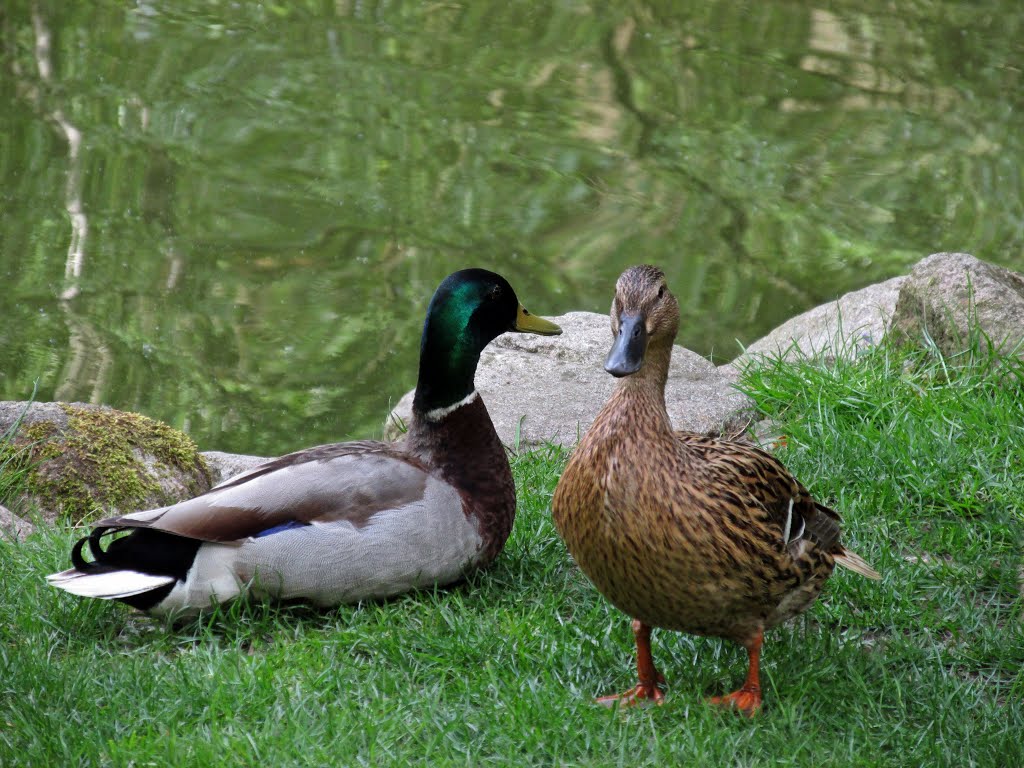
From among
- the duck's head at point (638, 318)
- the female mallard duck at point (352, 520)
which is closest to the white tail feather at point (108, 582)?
the female mallard duck at point (352, 520)

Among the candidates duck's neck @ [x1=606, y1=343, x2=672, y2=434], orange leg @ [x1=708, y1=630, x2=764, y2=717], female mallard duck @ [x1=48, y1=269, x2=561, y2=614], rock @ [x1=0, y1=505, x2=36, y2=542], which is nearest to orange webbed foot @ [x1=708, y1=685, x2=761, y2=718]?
orange leg @ [x1=708, y1=630, x2=764, y2=717]

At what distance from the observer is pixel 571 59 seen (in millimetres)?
12609

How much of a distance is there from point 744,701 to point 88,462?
2.75 meters

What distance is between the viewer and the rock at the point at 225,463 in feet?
18.3

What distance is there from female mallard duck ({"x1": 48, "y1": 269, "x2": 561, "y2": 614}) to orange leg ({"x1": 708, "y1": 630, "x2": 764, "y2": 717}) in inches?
39.8

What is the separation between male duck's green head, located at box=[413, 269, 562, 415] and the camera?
13.9ft

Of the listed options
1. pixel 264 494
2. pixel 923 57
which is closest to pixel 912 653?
pixel 264 494

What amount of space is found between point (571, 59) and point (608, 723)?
33.7 ft

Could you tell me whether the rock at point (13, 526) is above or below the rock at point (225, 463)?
above

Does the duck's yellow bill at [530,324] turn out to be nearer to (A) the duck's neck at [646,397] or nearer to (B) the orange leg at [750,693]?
(A) the duck's neck at [646,397]

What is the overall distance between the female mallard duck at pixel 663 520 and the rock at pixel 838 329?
2.37 meters

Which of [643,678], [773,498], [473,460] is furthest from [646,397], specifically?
[473,460]

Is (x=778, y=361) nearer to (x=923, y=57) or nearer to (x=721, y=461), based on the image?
(x=721, y=461)

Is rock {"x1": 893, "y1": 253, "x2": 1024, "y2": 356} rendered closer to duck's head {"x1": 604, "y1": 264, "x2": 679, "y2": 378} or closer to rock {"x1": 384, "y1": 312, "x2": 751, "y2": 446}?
rock {"x1": 384, "y1": 312, "x2": 751, "y2": 446}
